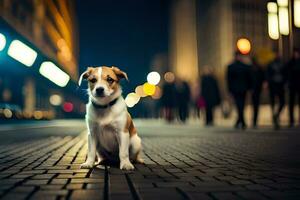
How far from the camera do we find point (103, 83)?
512cm

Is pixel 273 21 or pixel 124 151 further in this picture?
pixel 273 21

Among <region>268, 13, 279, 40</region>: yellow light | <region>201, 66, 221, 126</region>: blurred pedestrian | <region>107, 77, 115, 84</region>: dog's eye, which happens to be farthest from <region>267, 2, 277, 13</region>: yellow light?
<region>107, 77, 115, 84</region>: dog's eye

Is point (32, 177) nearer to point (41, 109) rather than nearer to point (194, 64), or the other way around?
point (41, 109)

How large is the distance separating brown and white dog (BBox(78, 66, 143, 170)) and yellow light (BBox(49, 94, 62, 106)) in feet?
165

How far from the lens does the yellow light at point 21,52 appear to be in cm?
2062

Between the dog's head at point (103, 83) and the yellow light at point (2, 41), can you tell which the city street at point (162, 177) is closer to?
the dog's head at point (103, 83)

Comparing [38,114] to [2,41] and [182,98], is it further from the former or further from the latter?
[2,41]

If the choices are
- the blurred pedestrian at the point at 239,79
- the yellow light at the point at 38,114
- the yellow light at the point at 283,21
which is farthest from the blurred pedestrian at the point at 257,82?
the yellow light at the point at 38,114

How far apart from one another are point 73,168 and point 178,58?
83789mm

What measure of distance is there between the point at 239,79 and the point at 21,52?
12.2 m

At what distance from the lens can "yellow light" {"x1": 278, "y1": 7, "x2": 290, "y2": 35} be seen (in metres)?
11.9

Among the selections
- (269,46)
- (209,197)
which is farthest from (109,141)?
(269,46)

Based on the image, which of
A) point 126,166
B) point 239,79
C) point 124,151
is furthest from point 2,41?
point 126,166

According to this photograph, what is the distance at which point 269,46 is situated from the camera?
63312mm
